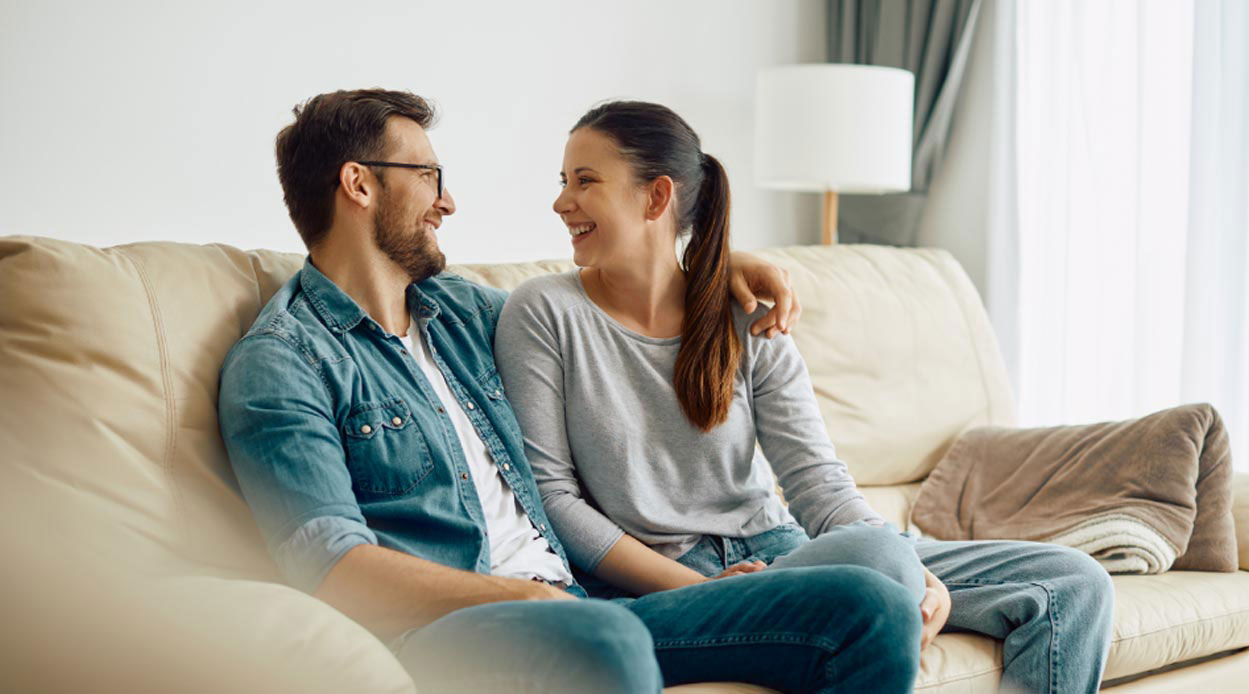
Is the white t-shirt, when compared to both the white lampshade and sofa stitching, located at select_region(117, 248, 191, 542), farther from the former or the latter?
the white lampshade

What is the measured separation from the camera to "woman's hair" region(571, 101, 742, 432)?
1.78m

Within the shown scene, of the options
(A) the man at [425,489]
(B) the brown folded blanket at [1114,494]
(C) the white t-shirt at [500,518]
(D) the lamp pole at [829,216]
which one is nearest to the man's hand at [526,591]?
(A) the man at [425,489]

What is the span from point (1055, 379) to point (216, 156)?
239 cm

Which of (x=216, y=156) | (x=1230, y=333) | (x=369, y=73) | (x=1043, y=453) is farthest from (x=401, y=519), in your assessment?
(x=1230, y=333)

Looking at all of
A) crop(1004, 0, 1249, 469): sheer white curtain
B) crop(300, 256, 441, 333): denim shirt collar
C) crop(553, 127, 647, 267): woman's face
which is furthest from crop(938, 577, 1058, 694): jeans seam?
crop(1004, 0, 1249, 469): sheer white curtain

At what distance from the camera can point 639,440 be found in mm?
1771

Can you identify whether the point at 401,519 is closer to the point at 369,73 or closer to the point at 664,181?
the point at 664,181

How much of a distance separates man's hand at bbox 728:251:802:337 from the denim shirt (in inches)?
16.3

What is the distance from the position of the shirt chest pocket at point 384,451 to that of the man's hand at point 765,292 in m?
0.58

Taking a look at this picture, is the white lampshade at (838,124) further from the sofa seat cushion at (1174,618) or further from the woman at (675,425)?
the sofa seat cushion at (1174,618)

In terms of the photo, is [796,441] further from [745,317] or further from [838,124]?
[838,124]

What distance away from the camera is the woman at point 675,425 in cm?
169

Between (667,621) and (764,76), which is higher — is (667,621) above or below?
below

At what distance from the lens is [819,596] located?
1404 millimetres
